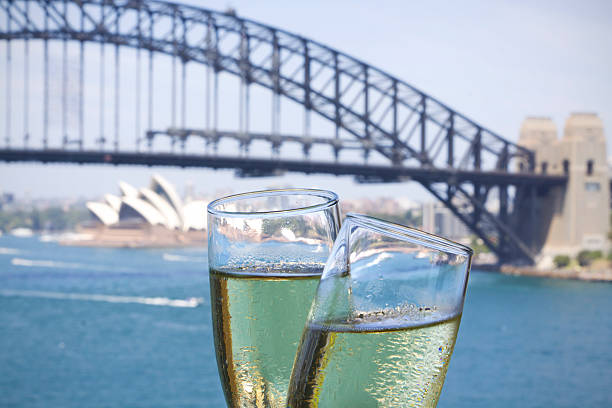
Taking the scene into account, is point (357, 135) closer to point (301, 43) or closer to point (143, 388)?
point (301, 43)

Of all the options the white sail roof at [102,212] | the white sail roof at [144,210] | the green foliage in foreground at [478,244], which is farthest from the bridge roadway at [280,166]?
the white sail roof at [102,212]

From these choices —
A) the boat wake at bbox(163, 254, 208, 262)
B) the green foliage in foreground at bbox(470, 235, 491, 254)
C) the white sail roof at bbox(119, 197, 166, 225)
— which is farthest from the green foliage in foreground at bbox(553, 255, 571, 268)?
the boat wake at bbox(163, 254, 208, 262)

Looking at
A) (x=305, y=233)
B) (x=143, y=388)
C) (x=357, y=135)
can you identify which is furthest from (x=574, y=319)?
(x=305, y=233)

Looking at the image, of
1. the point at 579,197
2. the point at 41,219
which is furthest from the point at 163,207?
the point at 41,219

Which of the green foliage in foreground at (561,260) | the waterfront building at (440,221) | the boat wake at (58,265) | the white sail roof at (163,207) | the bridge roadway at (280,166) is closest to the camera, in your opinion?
the white sail roof at (163,207)

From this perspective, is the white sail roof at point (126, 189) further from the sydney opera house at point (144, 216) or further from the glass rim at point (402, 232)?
the glass rim at point (402, 232)
